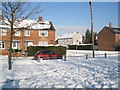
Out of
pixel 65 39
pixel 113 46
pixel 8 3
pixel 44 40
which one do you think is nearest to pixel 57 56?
pixel 8 3

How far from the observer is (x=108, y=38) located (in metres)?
49.8

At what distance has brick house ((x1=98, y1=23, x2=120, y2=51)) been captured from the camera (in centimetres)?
4738

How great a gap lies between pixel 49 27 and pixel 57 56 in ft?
61.8

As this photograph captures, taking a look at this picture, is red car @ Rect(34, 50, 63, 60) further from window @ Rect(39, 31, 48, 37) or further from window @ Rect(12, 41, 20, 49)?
window @ Rect(39, 31, 48, 37)

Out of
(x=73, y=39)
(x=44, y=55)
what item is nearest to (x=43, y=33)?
(x=44, y=55)

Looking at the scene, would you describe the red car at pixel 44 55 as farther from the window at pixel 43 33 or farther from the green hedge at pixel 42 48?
the window at pixel 43 33

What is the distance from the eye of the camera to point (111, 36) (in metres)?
48.7

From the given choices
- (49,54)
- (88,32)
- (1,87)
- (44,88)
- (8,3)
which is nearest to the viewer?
(44,88)

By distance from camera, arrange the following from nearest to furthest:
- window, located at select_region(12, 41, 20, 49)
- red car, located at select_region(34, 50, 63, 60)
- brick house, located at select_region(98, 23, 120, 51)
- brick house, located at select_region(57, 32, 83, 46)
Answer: red car, located at select_region(34, 50, 63, 60), window, located at select_region(12, 41, 20, 49), brick house, located at select_region(98, 23, 120, 51), brick house, located at select_region(57, 32, 83, 46)

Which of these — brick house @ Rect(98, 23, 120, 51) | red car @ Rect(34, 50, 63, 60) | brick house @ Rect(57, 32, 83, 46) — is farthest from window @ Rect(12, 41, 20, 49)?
brick house @ Rect(57, 32, 83, 46)

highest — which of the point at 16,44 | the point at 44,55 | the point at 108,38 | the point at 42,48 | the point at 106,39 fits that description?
the point at 108,38

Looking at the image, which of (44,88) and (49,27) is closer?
(44,88)

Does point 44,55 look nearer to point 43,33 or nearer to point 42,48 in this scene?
point 42,48

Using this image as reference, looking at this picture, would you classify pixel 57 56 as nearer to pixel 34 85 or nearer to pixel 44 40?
pixel 34 85
